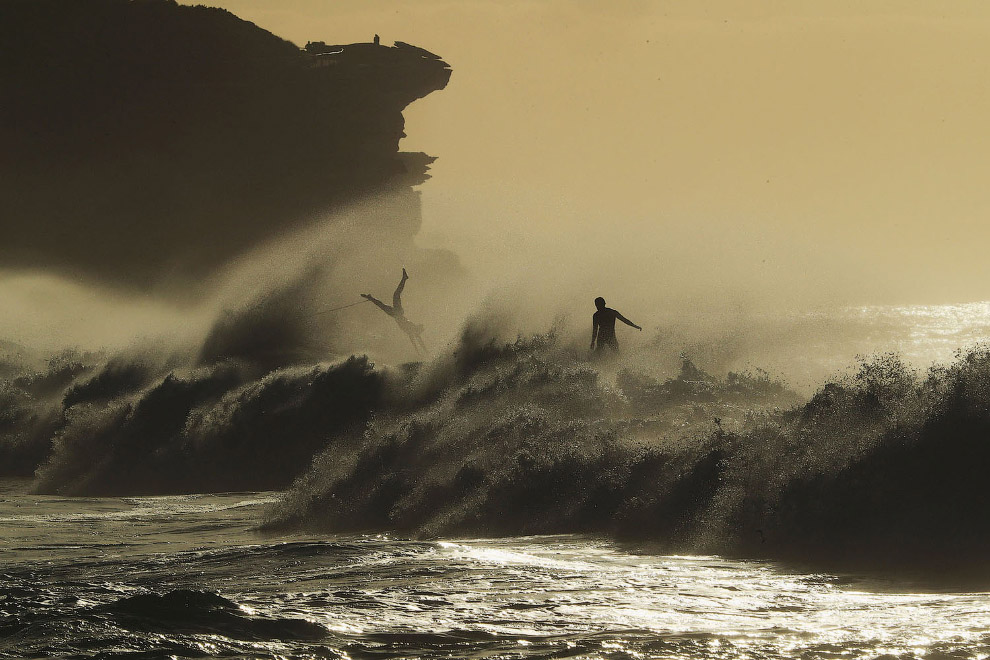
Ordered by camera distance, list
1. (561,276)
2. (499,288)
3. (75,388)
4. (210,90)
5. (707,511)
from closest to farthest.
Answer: (707,511), (75,388), (499,288), (561,276), (210,90)

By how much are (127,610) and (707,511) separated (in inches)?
186

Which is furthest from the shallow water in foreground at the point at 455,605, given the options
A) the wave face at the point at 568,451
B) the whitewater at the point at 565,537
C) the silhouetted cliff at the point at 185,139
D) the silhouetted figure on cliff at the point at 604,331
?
the silhouetted cliff at the point at 185,139

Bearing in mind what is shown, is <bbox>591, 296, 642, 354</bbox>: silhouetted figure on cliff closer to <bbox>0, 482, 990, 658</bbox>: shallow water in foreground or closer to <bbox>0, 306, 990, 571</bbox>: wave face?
<bbox>0, 306, 990, 571</bbox>: wave face

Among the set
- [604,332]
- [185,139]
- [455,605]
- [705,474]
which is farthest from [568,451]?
[185,139]

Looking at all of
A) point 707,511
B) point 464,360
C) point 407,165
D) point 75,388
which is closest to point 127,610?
point 707,511

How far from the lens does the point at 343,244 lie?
48.6m

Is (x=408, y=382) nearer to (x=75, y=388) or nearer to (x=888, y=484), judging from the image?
(x=75, y=388)

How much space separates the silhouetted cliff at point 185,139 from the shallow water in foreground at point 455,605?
40.8m

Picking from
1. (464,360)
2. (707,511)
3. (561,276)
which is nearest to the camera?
(707,511)

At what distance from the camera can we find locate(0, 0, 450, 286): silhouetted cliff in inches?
1849

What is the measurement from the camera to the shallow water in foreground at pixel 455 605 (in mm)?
5969

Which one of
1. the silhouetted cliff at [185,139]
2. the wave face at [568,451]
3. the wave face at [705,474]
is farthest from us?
the silhouetted cliff at [185,139]

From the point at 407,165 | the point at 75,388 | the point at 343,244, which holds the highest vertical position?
the point at 407,165

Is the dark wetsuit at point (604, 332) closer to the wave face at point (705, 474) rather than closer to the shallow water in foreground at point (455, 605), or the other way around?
the wave face at point (705, 474)
